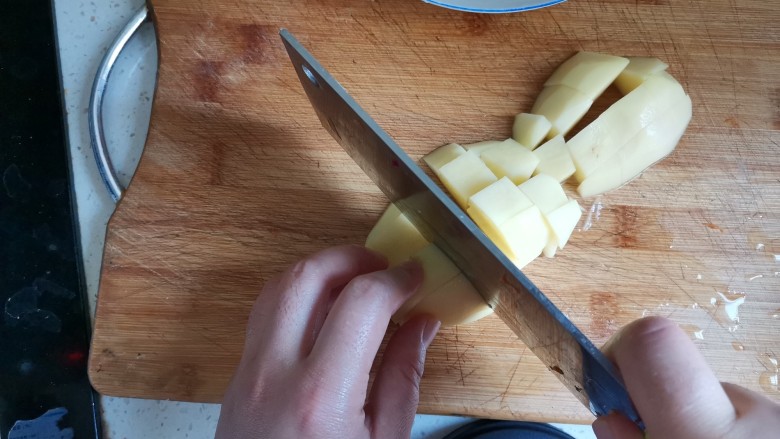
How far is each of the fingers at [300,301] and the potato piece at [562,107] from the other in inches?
25.0

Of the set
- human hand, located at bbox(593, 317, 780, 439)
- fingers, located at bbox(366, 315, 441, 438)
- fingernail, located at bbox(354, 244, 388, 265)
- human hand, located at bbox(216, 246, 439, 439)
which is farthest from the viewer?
fingernail, located at bbox(354, 244, 388, 265)

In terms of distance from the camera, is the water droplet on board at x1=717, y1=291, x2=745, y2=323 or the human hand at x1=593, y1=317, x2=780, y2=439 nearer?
the human hand at x1=593, y1=317, x2=780, y2=439

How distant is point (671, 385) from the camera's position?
3.26 ft

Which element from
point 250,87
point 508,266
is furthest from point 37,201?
point 508,266

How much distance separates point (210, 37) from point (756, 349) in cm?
164

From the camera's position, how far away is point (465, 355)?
154 centimetres

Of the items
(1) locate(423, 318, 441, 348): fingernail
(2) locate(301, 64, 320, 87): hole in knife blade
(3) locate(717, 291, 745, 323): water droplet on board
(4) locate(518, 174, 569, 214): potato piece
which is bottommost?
(3) locate(717, 291, 745, 323): water droplet on board

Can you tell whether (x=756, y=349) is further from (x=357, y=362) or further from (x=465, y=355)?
(x=357, y=362)

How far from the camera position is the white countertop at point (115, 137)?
1.73 m

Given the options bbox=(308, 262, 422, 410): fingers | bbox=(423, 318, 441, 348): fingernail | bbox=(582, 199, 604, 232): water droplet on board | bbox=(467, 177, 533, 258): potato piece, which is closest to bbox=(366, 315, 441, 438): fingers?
bbox=(423, 318, 441, 348): fingernail

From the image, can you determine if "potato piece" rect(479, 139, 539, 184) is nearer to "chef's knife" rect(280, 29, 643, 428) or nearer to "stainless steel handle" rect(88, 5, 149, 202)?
"chef's knife" rect(280, 29, 643, 428)

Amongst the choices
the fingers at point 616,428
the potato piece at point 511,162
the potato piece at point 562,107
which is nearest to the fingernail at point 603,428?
the fingers at point 616,428

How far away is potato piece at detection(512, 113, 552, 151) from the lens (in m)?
1.60

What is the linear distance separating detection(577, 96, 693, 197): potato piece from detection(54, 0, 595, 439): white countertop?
2.21 feet
